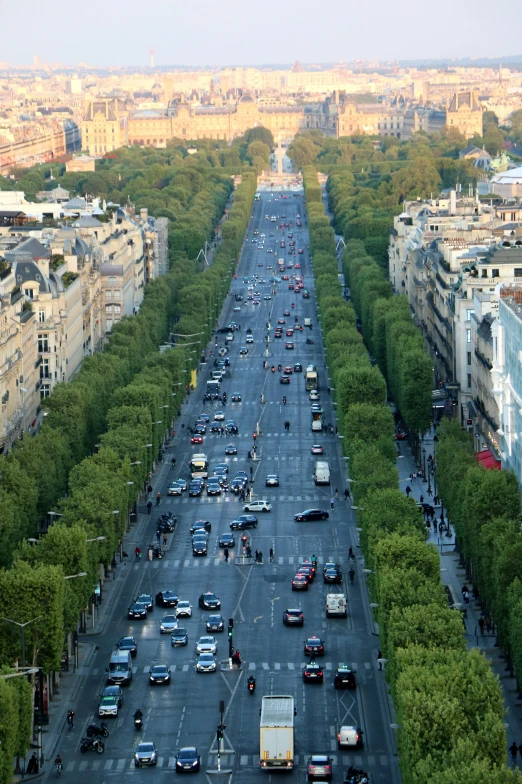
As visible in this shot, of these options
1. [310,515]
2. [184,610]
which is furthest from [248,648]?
[310,515]

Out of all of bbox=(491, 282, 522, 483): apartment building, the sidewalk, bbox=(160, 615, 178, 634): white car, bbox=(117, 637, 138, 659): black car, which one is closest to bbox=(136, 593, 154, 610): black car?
bbox=(160, 615, 178, 634): white car

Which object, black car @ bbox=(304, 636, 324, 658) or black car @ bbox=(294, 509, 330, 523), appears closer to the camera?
black car @ bbox=(304, 636, 324, 658)

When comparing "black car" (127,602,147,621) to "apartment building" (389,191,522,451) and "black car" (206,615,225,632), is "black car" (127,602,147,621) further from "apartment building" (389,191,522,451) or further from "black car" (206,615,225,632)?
"apartment building" (389,191,522,451)

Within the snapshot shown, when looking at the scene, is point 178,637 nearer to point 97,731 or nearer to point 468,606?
point 97,731

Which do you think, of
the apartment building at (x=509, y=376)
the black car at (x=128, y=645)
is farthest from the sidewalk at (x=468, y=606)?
the black car at (x=128, y=645)

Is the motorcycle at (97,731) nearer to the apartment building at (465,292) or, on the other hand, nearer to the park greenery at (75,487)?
the park greenery at (75,487)

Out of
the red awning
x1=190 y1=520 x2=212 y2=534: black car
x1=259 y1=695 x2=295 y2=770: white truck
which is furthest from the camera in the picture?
x1=190 y1=520 x2=212 y2=534: black car
